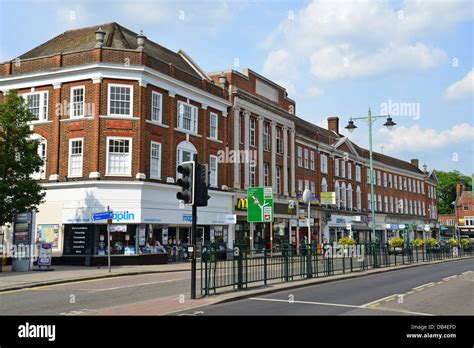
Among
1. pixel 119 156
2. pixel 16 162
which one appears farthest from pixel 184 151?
pixel 16 162

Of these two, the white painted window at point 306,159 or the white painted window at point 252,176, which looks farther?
the white painted window at point 306,159

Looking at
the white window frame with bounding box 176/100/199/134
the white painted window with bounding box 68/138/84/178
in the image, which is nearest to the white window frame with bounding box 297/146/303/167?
the white window frame with bounding box 176/100/199/134

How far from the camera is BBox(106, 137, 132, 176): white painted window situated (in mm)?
29609

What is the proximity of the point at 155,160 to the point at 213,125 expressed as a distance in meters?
7.62

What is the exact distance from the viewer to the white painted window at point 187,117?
112ft

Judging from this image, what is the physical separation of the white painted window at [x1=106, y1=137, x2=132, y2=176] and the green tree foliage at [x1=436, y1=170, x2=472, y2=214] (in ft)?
325

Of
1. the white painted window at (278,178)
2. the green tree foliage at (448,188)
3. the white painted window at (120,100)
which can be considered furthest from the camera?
the green tree foliage at (448,188)

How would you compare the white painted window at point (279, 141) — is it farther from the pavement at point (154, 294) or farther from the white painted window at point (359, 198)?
the pavement at point (154, 294)

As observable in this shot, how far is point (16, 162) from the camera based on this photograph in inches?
942

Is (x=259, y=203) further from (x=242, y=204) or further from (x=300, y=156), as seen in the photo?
(x=300, y=156)

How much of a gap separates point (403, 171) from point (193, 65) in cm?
4580

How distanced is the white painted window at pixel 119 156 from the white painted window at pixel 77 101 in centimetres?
273

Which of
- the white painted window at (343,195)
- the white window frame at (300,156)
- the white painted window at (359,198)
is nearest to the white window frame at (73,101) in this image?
the white window frame at (300,156)
